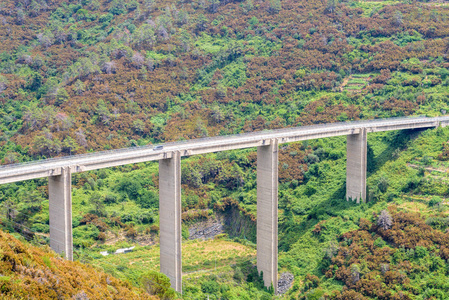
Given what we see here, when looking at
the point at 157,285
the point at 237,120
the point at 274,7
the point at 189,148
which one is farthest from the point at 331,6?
the point at 157,285

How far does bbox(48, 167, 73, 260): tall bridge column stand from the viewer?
139 feet

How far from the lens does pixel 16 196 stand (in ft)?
196

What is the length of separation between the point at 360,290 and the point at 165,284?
17.3 meters

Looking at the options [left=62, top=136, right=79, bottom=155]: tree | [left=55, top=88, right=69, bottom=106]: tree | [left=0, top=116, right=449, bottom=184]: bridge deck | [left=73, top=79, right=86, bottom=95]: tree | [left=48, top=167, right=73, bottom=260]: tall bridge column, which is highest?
[left=73, top=79, right=86, bottom=95]: tree

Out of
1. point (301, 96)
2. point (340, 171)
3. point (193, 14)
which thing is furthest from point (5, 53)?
point (340, 171)

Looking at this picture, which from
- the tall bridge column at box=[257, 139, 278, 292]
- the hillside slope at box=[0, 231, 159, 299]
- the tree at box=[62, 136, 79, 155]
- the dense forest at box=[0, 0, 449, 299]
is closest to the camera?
the hillside slope at box=[0, 231, 159, 299]

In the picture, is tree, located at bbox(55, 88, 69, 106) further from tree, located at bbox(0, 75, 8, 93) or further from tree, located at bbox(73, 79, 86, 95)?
tree, located at bbox(0, 75, 8, 93)

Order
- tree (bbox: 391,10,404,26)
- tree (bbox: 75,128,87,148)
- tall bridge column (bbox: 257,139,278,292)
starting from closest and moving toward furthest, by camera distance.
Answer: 1. tall bridge column (bbox: 257,139,278,292)
2. tree (bbox: 75,128,87,148)
3. tree (bbox: 391,10,404,26)

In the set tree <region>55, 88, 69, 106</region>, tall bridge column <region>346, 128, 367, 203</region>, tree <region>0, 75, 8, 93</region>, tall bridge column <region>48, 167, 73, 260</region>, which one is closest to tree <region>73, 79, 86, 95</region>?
tree <region>55, 88, 69, 106</region>

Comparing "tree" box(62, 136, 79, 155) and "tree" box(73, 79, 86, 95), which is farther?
"tree" box(73, 79, 86, 95)

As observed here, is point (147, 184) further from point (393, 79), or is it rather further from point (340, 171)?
point (393, 79)

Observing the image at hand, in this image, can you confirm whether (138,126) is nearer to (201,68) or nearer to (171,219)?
(201,68)

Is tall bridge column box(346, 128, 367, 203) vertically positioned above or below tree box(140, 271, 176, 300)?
above

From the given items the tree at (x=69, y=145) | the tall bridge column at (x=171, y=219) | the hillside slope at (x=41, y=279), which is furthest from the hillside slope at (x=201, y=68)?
the hillside slope at (x=41, y=279)
